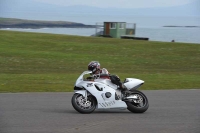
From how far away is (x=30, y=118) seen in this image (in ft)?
33.4

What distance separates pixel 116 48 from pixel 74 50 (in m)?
3.60

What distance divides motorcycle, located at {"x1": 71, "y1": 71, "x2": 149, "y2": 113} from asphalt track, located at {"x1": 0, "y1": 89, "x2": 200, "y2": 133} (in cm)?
18

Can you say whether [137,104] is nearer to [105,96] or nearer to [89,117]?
[105,96]

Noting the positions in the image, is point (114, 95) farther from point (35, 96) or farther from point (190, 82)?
point (190, 82)

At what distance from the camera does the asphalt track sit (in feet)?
29.5

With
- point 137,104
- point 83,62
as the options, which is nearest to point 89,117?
point 137,104

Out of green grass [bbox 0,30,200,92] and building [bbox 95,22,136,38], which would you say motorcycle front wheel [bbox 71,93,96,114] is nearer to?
green grass [bbox 0,30,200,92]

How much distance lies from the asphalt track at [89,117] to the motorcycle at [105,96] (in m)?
0.18

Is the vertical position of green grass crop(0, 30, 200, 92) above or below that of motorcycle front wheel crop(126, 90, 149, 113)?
below

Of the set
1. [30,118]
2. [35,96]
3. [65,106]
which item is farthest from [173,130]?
[35,96]

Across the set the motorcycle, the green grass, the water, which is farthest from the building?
the motorcycle

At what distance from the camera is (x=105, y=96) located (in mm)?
11266

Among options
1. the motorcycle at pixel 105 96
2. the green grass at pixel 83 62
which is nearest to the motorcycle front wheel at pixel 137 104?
the motorcycle at pixel 105 96

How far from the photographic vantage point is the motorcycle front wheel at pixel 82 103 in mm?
11086
